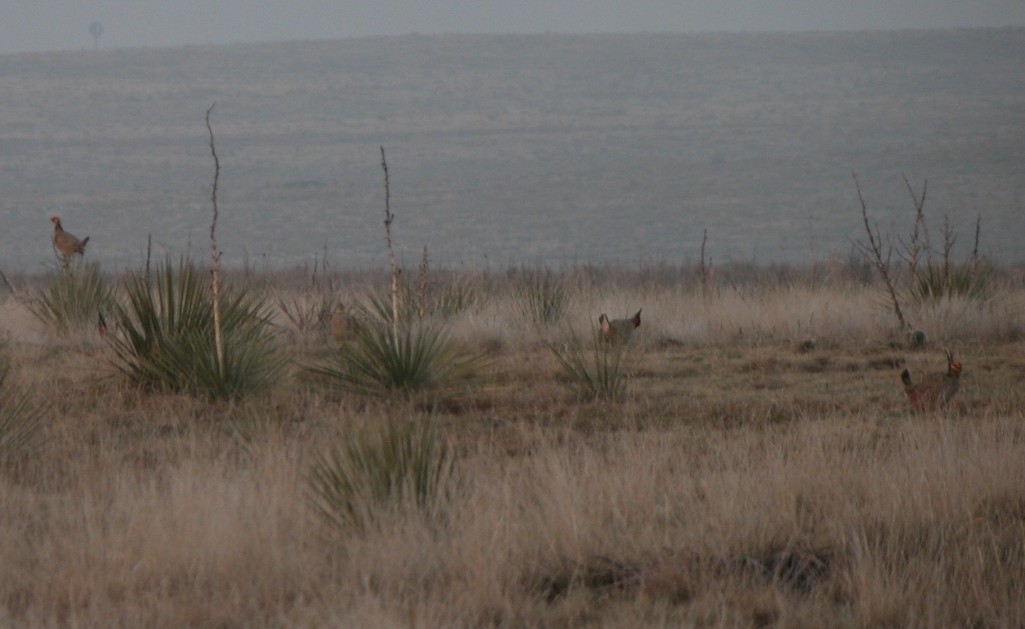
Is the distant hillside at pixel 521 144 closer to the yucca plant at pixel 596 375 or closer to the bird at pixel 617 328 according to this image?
the bird at pixel 617 328

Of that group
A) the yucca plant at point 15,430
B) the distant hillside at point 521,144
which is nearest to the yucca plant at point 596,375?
the yucca plant at point 15,430

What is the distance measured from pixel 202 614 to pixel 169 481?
6.53ft

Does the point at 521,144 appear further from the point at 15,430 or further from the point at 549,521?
the point at 549,521

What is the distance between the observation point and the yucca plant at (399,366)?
9281 millimetres

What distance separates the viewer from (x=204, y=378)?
9023 mm

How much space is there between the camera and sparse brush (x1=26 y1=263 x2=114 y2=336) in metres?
13.0

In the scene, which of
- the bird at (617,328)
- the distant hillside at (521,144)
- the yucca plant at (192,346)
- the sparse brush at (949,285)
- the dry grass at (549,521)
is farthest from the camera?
the distant hillside at (521,144)

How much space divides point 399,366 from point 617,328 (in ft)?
10.3

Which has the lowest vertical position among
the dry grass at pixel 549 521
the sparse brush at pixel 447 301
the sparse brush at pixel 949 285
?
the dry grass at pixel 549 521

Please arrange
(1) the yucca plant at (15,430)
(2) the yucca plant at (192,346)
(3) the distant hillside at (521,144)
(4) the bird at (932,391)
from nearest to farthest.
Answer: (1) the yucca plant at (15,430), (4) the bird at (932,391), (2) the yucca plant at (192,346), (3) the distant hillside at (521,144)

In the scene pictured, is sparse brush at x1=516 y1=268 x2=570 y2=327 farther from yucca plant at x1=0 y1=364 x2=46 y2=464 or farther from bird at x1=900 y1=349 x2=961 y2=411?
yucca plant at x1=0 y1=364 x2=46 y2=464

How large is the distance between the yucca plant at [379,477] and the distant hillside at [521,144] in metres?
31.1

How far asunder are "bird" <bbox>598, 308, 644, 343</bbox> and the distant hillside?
25.4 metres

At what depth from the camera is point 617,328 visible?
1198 centimetres
